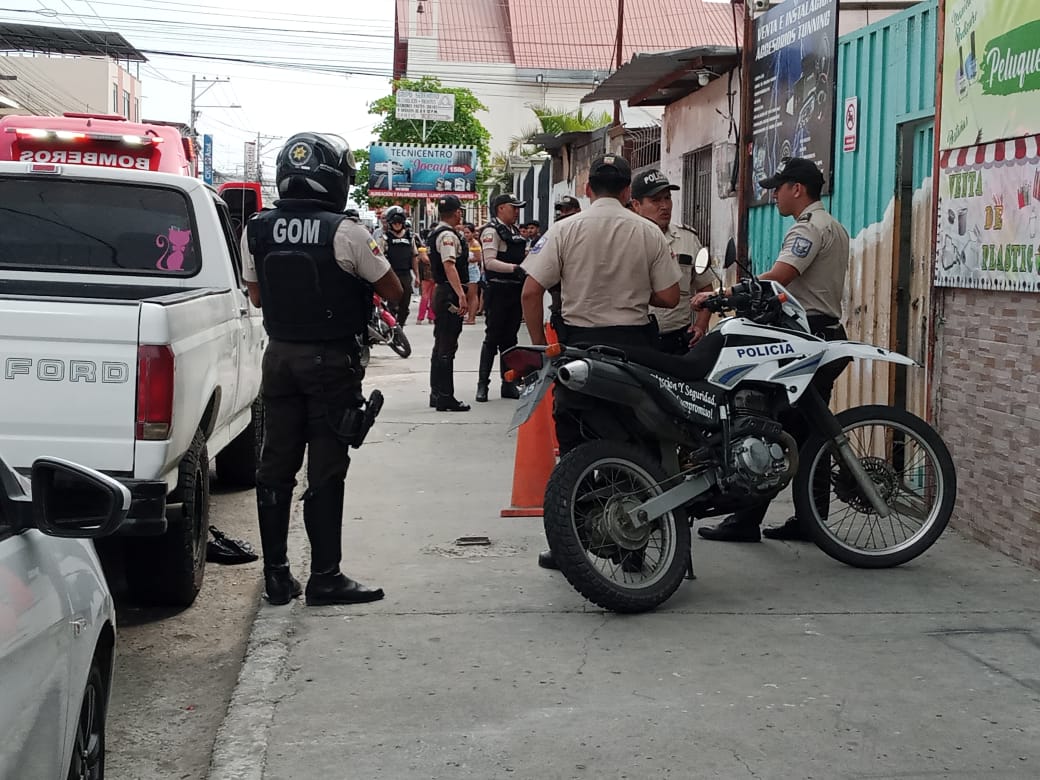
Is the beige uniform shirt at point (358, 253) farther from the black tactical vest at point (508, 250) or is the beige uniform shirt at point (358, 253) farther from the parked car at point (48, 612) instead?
the black tactical vest at point (508, 250)

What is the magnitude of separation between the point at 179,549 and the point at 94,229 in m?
1.86

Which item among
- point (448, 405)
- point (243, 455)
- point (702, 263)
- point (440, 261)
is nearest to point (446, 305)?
point (440, 261)

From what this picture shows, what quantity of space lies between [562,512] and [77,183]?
9.79 feet

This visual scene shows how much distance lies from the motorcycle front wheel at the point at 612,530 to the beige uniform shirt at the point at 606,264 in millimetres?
806

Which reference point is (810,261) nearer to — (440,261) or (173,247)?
(173,247)

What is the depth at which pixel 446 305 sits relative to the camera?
1214cm

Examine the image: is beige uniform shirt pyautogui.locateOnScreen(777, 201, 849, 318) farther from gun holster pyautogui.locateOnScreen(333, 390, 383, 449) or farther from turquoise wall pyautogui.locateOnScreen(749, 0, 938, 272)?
gun holster pyautogui.locateOnScreen(333, 390, 383, 449)

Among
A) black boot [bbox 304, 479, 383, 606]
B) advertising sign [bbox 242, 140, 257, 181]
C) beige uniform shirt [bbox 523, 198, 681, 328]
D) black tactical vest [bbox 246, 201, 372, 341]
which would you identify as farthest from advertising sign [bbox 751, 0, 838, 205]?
advertising sign [bbox 242, 140, 257, 181]

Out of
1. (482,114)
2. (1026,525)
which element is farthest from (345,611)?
(482,114)

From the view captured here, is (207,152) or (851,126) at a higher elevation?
(207,152)

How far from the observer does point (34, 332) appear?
4617 mm

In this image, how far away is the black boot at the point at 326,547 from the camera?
5652 millimetres

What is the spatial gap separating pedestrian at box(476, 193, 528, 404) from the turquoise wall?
4115 mm

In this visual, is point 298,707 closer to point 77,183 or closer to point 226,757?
point 226,757
